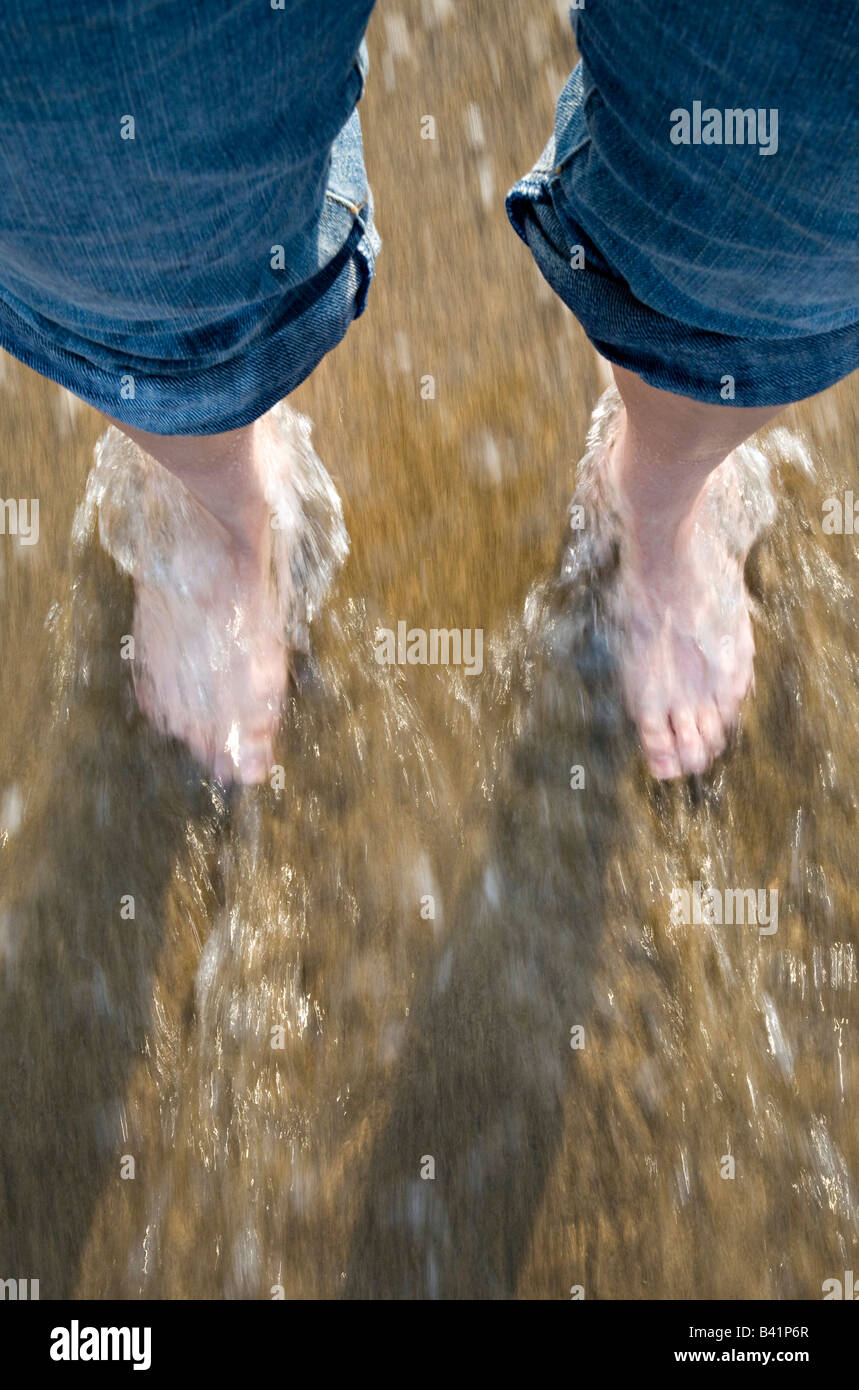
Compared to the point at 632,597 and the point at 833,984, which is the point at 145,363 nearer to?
the point at 632,597

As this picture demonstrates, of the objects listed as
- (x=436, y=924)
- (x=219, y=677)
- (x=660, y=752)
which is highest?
(x=219, y=677)

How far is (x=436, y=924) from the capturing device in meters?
1.21

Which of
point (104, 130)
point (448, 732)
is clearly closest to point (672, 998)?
point (448, 732)

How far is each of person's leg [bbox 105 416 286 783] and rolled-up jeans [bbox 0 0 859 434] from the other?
0.39 meters

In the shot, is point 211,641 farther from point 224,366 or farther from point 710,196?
point 710,196

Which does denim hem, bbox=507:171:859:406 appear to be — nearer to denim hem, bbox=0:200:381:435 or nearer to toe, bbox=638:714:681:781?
denim hem, bbox=0:200:381:435

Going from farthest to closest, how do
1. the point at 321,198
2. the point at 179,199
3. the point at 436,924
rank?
the point at 436,924 < the point at 321,198 < the point at 179,199

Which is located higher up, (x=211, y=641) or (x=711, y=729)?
(x=211, y=641)

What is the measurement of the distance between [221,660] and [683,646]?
1.81 feet

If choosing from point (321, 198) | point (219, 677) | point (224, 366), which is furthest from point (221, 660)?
point (321, 198)

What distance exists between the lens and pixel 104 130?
527mm

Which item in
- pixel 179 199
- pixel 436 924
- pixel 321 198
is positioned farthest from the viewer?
pixel 436 924

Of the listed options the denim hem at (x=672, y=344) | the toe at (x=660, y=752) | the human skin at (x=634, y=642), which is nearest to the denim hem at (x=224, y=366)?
the denim hem at (x=672, y=344)

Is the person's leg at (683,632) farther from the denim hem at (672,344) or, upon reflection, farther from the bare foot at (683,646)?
the denim hem at (672,344)
